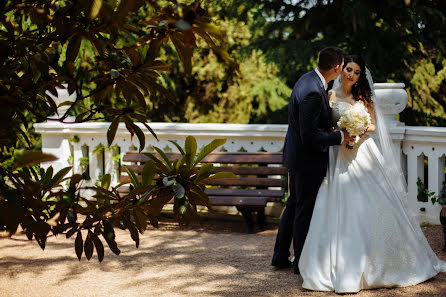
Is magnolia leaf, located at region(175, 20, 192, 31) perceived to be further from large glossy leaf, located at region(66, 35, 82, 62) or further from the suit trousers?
the suit trousers

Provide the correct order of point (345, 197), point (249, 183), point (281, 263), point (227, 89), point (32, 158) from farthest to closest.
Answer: point (227, 89) → point (249, 183) → point (281, 263) → point (345, 197) → point (32, 158)

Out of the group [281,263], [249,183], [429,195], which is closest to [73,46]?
[281,263]

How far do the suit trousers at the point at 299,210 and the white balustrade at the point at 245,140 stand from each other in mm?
2333

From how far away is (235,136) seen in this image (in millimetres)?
7941

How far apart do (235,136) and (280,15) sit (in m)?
5.17

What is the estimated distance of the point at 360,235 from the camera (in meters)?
4.88

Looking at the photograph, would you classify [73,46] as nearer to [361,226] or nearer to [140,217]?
[140,217]

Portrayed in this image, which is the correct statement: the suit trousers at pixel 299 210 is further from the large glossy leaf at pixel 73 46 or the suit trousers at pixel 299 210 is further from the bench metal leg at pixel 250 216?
the large glossy leaf at pixel 73 46

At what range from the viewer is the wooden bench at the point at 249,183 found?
7.04 metres

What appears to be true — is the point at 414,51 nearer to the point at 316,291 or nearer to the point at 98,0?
the point at 316,291

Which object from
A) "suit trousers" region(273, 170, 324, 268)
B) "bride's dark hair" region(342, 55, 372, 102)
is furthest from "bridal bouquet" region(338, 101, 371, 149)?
"suit trousers" region(273, 170, 324, 268)

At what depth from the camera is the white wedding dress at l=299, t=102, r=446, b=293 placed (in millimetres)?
4793

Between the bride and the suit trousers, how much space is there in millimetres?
99

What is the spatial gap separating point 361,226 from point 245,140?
3.26m
